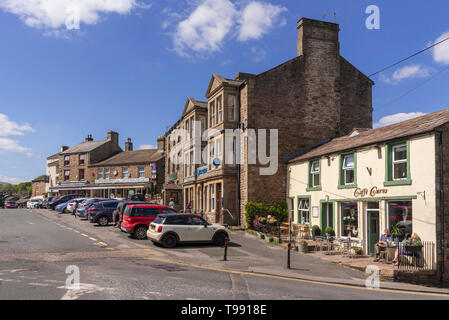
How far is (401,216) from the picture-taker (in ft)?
55.1

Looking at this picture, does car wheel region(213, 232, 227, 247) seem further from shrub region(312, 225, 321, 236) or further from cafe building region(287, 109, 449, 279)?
cafe building region(287, 109, 449, 279)

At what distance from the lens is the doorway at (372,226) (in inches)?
714

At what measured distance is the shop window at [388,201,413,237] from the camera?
16.4 m

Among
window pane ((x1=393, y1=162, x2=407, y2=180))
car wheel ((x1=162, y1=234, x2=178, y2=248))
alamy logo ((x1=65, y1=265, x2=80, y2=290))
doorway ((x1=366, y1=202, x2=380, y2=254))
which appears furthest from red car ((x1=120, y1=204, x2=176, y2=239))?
window pane ((x1=393, y1=162, x2=407, y2=180))

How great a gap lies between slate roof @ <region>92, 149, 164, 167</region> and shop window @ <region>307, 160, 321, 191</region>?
32356mm

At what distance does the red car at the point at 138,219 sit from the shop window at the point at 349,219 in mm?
9954

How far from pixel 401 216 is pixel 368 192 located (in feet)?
6.95

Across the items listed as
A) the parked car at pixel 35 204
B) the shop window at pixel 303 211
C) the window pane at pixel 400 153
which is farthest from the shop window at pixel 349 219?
the parked car at pixel 35 204

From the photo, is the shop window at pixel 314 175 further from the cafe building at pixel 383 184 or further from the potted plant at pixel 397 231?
the potted plant at pixel 397 231

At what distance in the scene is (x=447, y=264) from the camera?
1508 centimetres

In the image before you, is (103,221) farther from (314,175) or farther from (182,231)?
(314,175)
